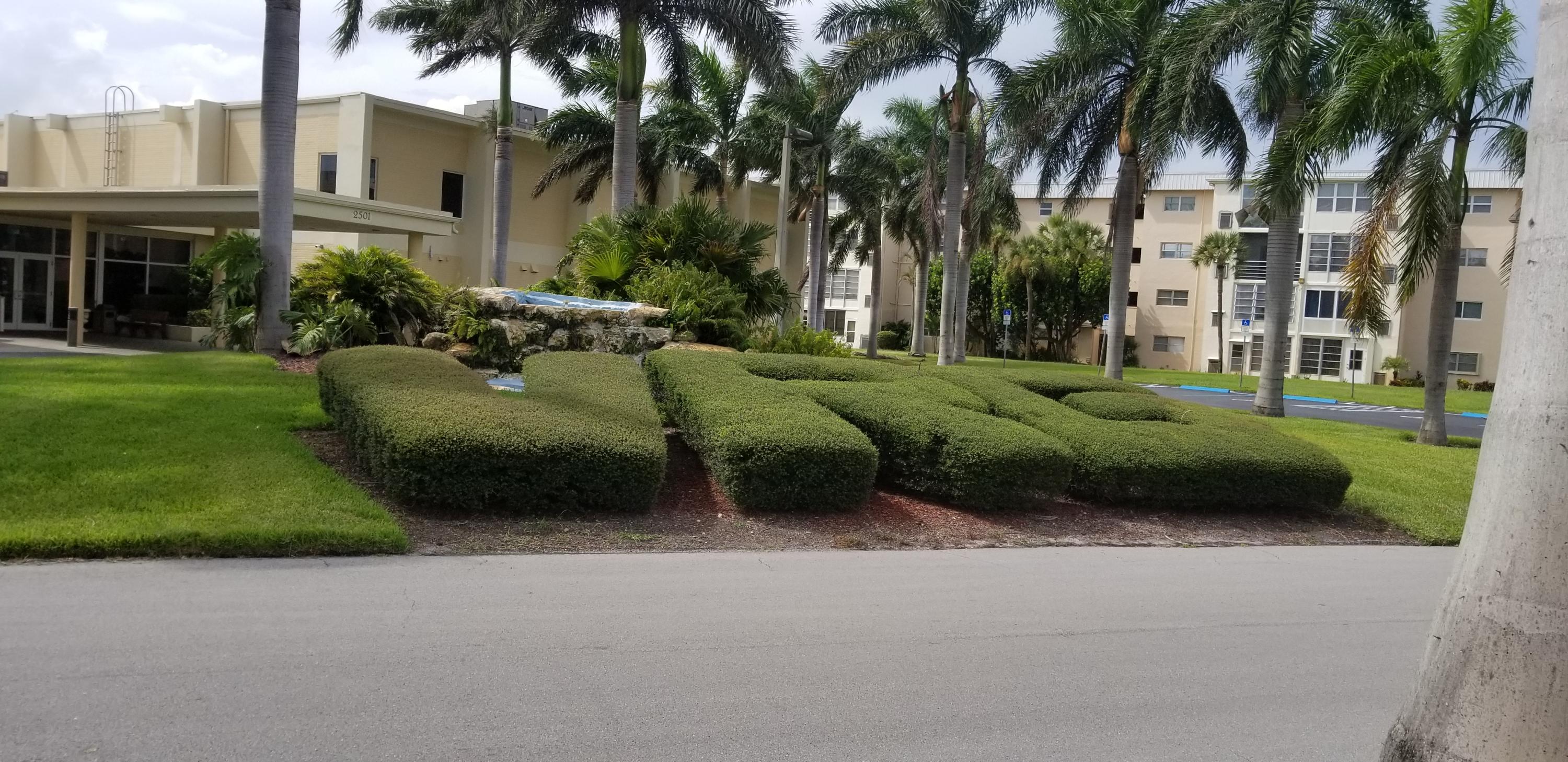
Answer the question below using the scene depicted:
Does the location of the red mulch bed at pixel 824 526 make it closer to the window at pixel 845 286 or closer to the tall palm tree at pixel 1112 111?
the tall palm tree at pixel 1112 111

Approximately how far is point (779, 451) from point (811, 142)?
28.2 metres

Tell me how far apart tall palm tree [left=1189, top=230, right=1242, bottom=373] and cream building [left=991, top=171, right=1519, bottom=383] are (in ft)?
1.15

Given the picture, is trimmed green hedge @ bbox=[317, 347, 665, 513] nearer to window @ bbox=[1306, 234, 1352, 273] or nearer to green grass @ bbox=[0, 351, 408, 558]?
green grass @ bbox=[0, 351, 408, 558]

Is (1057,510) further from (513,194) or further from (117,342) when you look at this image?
(513,194)

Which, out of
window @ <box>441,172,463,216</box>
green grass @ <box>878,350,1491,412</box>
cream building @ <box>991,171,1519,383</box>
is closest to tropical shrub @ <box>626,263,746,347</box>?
green grass @ <box>878,350,1491,412</box>

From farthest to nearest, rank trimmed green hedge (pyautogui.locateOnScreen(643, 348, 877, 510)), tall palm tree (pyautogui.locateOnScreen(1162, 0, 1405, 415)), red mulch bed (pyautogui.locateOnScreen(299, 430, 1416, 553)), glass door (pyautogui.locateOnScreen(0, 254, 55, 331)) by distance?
1. glass door (pyautogui.locateOnScreen(0, 254, 55, 331))
2. tall palm tree (pyautogui.locateOnScreen(1162, 0, 1405, 415))
3. trimmed green hedge (pyautogui.locateOnScreen(643, 348, 877, 510))
4. red mulch bed (pyautogui.locateOnScreen(299, 430, 1416, 553))

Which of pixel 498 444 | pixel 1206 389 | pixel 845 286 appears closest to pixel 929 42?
pixel 1206 389

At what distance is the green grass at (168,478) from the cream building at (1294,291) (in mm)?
42298

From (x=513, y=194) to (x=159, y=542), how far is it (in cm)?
3151

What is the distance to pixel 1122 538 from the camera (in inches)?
377

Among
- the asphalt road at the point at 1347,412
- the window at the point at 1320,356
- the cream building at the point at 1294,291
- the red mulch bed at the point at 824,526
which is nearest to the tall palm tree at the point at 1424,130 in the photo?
the asphalt road at the point at 1347,412

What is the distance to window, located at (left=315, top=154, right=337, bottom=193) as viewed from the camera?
106ft

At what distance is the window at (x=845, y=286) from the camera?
67938 mm

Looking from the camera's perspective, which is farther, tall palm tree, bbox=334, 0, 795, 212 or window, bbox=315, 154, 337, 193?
window, bbox=315, 154, 337, 193
